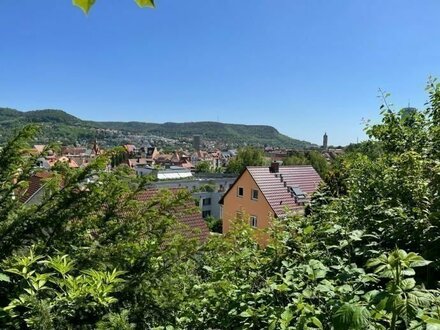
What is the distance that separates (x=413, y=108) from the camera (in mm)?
4566

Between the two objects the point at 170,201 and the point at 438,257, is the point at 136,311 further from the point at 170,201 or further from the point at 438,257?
the point at 438,257

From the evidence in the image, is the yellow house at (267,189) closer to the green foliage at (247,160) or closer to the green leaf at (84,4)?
the green leaf at (84,4)

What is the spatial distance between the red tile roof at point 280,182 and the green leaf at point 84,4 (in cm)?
1827

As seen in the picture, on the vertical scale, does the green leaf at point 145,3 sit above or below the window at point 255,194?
above

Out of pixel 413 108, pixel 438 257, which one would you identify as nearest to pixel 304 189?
pixel 413 108

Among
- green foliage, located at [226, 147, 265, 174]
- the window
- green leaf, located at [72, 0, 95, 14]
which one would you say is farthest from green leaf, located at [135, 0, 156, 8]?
green foliage, located at [226, 147, 265, 174]

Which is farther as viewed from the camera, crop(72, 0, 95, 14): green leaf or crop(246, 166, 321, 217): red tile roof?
crop(246, 166, 321, 217): red tile roof

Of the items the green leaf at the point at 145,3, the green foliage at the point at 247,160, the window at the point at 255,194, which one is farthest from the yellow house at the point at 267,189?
the green foliage at the point at 247,160

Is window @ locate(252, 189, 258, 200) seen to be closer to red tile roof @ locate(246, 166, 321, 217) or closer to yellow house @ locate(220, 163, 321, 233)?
yellow house @ locate(220, 163, 321, 233)

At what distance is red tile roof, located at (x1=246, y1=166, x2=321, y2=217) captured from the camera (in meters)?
19.2

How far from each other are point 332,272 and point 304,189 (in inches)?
756

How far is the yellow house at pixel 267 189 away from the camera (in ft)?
62.7

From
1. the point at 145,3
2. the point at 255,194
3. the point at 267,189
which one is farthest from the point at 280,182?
the point at 145,3

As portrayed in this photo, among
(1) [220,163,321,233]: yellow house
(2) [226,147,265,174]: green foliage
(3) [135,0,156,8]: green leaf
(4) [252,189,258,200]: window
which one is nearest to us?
(3) [135,0,156,8]: green leaf
